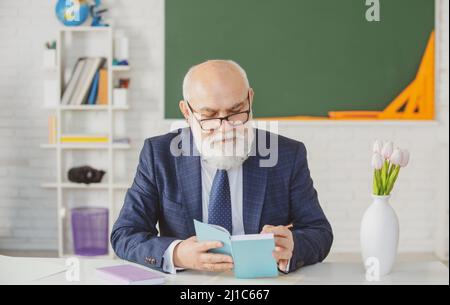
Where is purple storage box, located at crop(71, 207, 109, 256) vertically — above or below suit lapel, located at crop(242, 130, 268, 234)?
below

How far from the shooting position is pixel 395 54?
13.9 feet

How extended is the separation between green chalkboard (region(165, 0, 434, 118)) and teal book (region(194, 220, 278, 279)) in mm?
2725

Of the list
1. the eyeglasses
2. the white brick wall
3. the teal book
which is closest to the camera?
the teal book

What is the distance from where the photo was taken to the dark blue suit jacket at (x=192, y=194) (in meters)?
1.85

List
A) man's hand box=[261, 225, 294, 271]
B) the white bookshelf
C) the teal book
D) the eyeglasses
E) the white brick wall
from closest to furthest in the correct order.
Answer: the teal book
man's hand box=[261, 225, 294, 271]
the eyeglasses
the white bookshelf
the white brick wall

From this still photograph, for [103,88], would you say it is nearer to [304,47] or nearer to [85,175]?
[85,175]

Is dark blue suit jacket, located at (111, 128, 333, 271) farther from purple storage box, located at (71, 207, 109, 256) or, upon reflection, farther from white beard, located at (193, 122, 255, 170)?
purple storage box, located at (71, 207, 109, 256)

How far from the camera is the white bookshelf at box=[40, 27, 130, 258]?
13.4 ft

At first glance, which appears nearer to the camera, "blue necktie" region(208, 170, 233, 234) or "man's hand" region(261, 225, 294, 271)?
"man's hand" region(261, 225, 294, 271)

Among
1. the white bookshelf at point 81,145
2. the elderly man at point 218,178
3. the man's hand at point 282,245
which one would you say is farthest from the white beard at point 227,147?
the white bookshelf at point 81,145

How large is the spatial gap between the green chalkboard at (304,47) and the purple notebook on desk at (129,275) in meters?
2.69

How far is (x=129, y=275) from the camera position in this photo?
4.93 ft

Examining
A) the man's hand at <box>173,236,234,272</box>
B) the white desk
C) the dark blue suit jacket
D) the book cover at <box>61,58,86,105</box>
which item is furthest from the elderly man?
the book cover at <box>61,58,86,105</box>

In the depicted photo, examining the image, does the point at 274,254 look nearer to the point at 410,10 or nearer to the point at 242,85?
the point at 242,85
